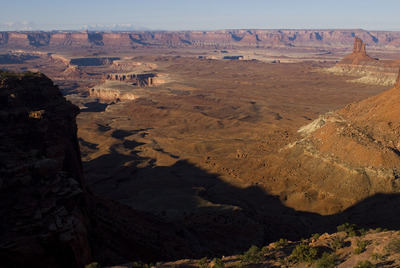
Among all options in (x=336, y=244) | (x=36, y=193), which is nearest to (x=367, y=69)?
(x=336, y=244)

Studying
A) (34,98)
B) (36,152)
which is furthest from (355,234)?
(34,98)

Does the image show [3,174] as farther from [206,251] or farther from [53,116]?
[206,251]

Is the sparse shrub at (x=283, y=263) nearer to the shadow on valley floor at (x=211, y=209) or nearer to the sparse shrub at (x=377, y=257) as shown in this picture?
the sparse shrub at (x=377, y=257)

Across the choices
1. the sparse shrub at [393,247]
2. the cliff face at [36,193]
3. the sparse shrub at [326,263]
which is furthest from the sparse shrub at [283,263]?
the cliff face at [36,193]

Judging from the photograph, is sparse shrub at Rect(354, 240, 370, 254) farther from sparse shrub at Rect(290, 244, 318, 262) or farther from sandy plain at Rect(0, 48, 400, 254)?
sandy plain at Rect(0, 48, 400, 254)

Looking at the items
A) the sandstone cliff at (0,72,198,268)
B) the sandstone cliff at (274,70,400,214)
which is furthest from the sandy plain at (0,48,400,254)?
the sandstone cliff at (0,72,198,268)
